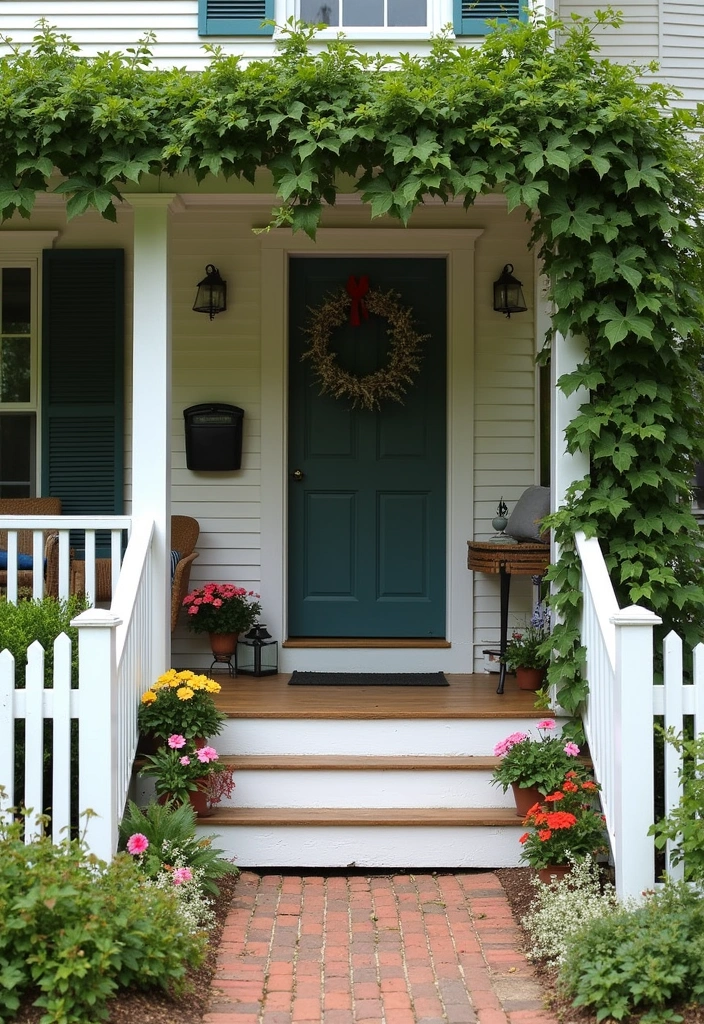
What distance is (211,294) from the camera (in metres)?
6.36

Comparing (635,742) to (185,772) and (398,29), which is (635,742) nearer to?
(185,772)

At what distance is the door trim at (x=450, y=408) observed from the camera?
642 cm

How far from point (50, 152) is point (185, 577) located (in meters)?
2.41

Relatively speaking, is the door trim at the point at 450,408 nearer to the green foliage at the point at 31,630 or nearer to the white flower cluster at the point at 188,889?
the green foliage at the point at 31,630

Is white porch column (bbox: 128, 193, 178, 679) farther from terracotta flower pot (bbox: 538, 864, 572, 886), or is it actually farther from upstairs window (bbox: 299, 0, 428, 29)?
terracotta flower pot (bbox: 538, 864, 572, 886)

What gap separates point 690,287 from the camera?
15.3ft

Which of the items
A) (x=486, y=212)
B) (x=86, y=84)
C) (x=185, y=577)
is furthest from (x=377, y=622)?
(x=86, y=84)

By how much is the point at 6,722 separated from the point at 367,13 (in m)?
4.03

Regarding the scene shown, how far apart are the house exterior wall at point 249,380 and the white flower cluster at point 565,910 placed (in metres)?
2.46

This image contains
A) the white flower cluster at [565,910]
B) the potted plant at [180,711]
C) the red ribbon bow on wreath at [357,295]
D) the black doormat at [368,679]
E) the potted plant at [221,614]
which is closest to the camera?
the white flower cluster at [565,910]

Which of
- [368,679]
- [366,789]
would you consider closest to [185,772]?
[366,789]

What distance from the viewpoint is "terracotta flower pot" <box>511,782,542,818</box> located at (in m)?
4.52

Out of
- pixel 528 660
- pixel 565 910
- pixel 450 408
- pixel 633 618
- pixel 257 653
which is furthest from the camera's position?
pixel 450 408

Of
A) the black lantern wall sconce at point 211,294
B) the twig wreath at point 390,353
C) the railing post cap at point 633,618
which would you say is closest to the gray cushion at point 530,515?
the twig wreath at point 390,353
